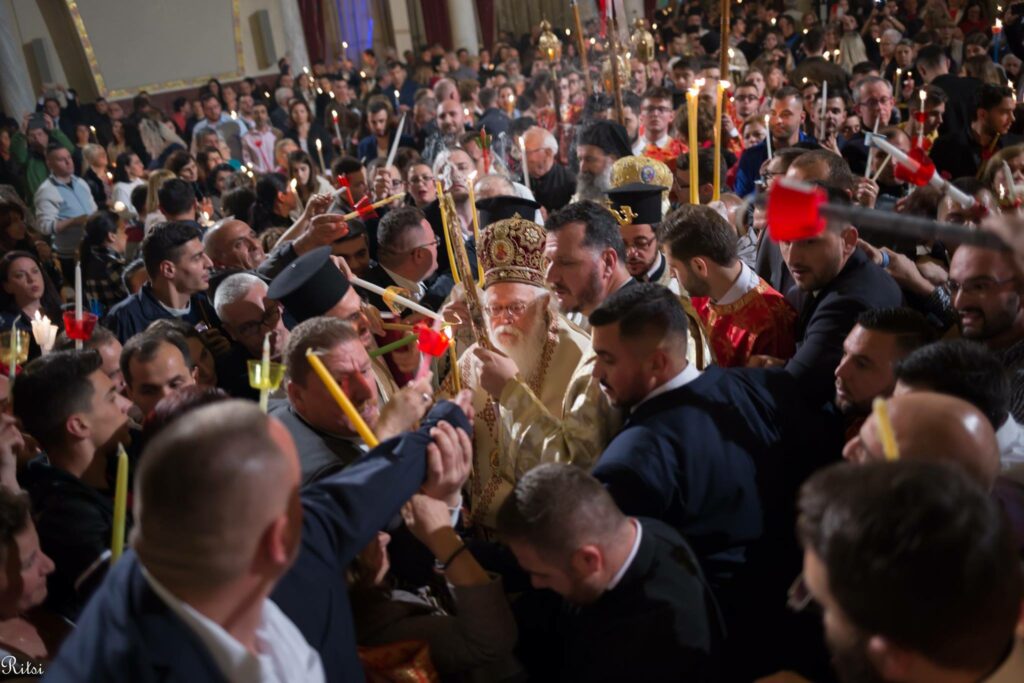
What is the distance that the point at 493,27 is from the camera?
19.6 m

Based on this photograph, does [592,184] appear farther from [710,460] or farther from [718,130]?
[710,460]

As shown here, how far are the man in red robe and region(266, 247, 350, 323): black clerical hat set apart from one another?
50.9 inches

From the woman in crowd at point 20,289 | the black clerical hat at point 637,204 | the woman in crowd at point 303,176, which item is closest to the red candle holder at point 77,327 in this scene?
the woman in crowd at point 20,289

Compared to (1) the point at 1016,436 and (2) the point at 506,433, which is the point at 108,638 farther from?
(1) the point at 1016,436

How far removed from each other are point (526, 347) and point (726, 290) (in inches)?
32.8

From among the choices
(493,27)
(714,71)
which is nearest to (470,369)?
(714,71)

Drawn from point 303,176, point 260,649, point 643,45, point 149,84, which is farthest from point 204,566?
point 149,84

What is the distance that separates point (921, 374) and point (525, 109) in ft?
30.5

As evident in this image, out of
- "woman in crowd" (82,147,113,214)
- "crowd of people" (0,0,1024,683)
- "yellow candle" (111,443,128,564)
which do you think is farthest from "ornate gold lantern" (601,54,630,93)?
"yellow candle" (111,443,128,564)

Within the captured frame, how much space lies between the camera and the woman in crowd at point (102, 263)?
6246mm

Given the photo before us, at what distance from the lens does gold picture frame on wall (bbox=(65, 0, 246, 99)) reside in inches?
648

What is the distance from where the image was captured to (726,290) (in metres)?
3.56

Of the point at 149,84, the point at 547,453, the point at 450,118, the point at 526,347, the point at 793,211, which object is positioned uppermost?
the point at 149,84

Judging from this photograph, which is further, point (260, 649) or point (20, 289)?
point (20, 289)
